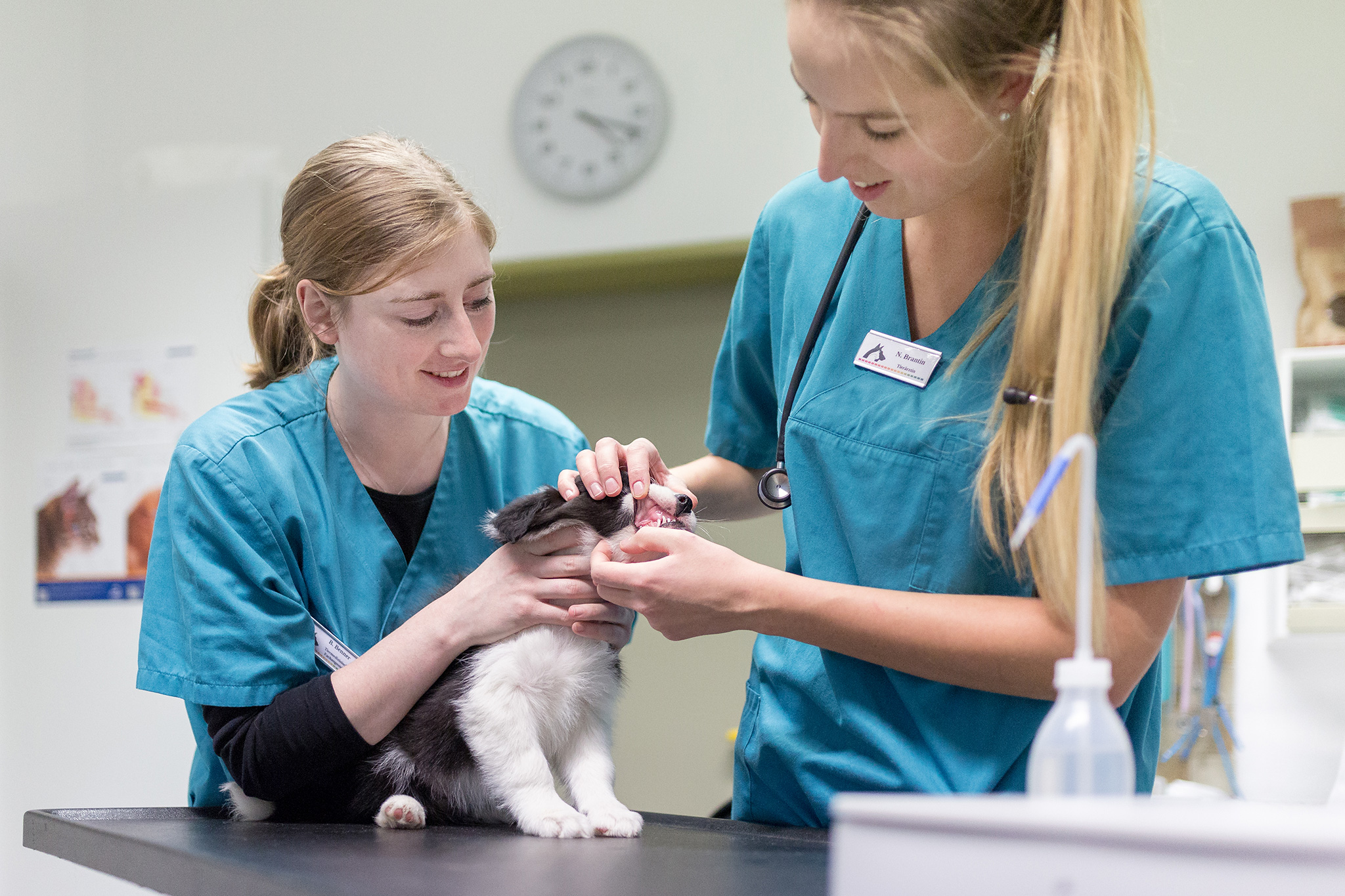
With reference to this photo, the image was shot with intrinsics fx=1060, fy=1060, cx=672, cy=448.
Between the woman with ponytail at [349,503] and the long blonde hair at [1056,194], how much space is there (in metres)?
0.59

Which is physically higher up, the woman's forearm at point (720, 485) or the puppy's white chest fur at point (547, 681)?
the woman's forearm at point (720, 485)

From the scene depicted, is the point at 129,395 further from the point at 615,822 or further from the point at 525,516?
the point at 615,822

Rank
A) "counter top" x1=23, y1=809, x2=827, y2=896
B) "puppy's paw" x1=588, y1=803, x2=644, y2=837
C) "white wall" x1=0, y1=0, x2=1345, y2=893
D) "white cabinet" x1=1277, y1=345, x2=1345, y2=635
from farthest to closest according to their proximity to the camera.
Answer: "white wall" x1=0, y1=0, x2=1345, y2=893, "white cabinet" x1=1277, y1=345, x2=1345, y2=635, "puppy's paw" x1=588, y1=803, x2=644, y2=837, "counter top" x1=23, y1=809, x2=827, y2=896

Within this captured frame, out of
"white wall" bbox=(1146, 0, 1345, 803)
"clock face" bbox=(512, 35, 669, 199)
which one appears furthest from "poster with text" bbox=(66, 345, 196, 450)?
"white wall" bbox=(1146, 0, 1345, 803)

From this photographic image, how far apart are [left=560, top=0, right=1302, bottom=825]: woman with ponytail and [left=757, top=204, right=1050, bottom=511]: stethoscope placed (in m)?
0.01

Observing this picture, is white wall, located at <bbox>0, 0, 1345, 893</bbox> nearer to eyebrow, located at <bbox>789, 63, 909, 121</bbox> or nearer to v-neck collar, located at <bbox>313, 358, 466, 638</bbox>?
v-neck collar, located at <bbox>313, 358, 466, 638</bbox>

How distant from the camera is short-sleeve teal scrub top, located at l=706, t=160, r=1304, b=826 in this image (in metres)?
0.87

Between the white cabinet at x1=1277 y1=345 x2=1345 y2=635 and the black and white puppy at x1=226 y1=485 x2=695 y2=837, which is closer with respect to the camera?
the black and white puppy at x1=226 y1=485 x2=695 y2=837

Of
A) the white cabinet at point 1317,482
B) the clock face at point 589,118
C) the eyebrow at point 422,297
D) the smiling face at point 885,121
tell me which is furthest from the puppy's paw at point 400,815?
the clock face at point 589,118

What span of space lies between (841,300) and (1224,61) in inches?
87.3

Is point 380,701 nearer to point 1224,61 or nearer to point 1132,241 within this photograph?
point 1132,241

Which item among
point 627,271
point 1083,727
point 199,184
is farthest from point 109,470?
point 1083,727

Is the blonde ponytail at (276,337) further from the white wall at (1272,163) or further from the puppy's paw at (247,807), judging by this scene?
the white wall at (1272,163)

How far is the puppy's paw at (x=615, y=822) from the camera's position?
114 centimetres
